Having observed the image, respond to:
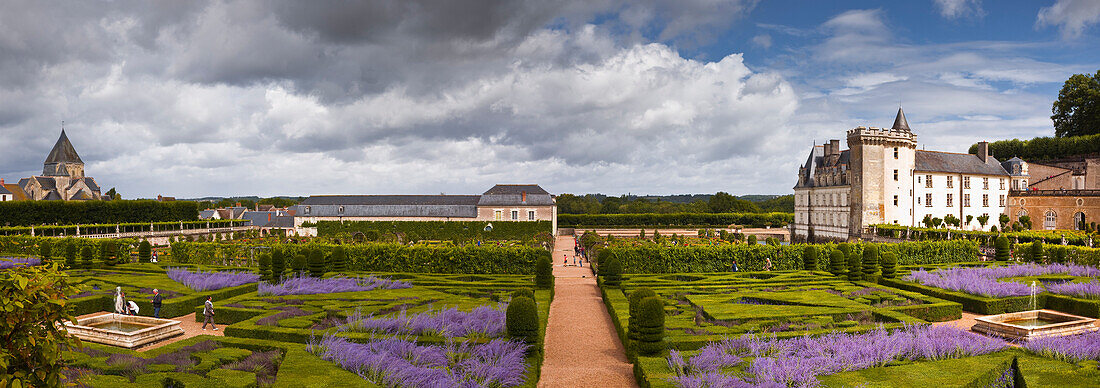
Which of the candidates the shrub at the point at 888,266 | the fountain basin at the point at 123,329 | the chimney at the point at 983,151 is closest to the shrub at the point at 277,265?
the fountain basin at the point at 123,329

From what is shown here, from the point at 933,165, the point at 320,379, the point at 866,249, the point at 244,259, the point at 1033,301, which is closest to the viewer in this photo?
the point at 320,379

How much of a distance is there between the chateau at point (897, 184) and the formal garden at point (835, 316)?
18665mm

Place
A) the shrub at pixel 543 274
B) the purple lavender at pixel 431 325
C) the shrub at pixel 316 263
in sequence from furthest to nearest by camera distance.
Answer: the shrub at pixel 316 263 < the shrub at pixel 543 274 < the purple lavender at pixel 431 325

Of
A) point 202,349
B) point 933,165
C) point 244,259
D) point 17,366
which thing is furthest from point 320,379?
point 933,165

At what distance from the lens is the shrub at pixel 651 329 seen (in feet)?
39.9

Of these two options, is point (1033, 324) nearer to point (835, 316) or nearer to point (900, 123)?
point (835, 316)

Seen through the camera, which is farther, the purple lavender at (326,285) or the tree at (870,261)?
the tree at (870,261)

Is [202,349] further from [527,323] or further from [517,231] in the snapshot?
[517,231]

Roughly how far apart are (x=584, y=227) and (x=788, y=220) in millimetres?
23474

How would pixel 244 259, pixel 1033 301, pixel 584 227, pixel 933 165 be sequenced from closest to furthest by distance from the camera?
1. pixel 1033 301
2. pixel 244 259
3. pixel 933 165
4. pixel 584 227

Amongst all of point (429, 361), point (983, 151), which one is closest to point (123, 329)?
point (429, 361)

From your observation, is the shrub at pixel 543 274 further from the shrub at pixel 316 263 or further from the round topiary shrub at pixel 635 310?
the shrub at pixel 316 263

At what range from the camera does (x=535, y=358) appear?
38.3 feet

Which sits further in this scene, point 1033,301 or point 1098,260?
point 1098,260
